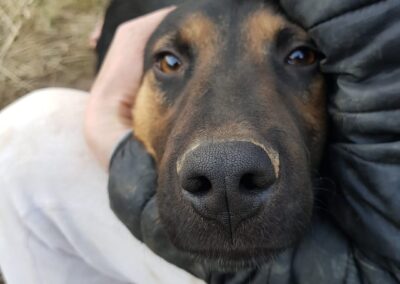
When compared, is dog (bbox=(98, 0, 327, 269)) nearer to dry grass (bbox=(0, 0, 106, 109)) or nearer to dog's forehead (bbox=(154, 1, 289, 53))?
dog's forehead (bbox=(154, 1, 289, 53))

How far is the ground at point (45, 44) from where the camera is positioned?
4941 millimetres

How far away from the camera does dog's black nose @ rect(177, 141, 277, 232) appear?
1772 millimetres

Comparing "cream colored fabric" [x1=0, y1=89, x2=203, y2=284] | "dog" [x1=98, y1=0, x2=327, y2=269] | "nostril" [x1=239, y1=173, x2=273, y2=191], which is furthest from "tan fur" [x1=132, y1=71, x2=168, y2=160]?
"nostril" [x1=239, y1=173, x2=273, y2=191]

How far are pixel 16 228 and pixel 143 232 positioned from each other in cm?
73

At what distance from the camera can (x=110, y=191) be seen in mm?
2350

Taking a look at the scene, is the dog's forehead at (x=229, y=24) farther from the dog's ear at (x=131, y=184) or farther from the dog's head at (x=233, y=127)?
the dog's ear at (x=131, y=184)

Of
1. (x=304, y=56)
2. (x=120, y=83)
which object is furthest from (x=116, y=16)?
(x=304, y=56)

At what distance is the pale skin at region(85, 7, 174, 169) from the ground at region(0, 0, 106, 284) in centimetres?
199

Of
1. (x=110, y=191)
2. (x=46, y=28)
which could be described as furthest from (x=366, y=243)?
(x=46, y=28)

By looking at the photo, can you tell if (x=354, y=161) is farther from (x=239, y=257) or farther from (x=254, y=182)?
(x=239, y=257)

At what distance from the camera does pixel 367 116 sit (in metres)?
1.86

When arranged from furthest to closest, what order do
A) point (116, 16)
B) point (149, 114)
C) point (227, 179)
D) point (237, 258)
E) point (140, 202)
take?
point (116, 16) < point (149, 114) < point (140, 202) < point (237, 258) < point (227, 179)

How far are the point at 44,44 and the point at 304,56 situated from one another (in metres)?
3.26

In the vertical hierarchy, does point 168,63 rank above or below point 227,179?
below
